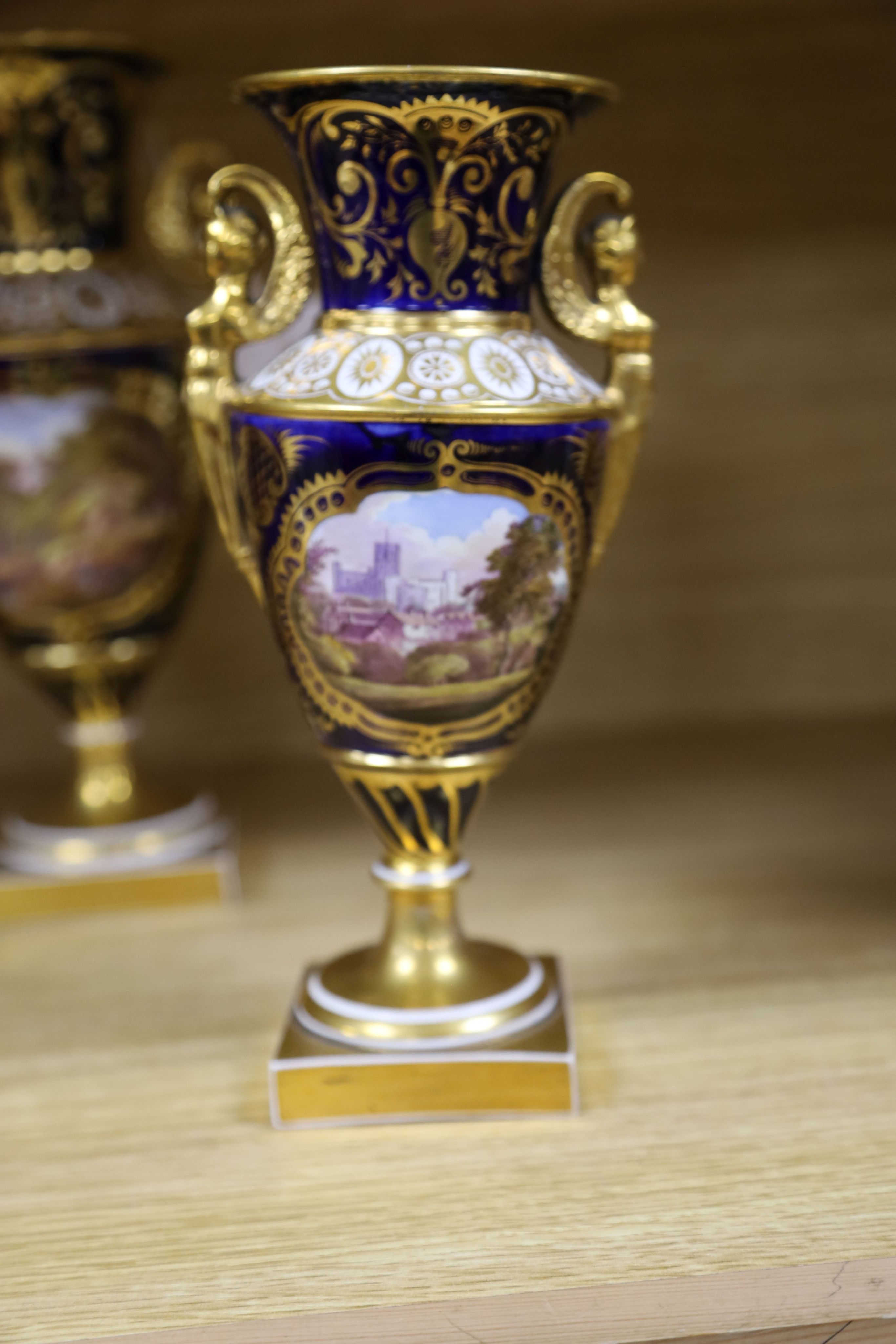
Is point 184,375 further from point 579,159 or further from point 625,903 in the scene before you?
point 625,903

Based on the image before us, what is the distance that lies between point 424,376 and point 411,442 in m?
0.03

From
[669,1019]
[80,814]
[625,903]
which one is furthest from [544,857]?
[80,814]

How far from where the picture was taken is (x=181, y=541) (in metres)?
1.03

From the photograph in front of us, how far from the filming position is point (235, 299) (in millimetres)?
731

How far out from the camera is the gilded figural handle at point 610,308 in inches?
28.6

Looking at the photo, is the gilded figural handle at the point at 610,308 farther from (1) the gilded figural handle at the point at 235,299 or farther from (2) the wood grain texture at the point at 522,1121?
(2) the wood grain texture at the point at 522,1121

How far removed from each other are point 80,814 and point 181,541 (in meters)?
0.22

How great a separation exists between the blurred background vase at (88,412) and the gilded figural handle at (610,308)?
→ 1.16 feet

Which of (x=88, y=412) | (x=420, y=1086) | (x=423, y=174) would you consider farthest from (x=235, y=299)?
(x=420, y=1086)

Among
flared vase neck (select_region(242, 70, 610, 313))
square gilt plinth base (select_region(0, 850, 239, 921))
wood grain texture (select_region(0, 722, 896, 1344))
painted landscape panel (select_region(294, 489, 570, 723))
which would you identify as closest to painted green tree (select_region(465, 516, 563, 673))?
painted landscape panel (select_region(294, 489, 570, 723))

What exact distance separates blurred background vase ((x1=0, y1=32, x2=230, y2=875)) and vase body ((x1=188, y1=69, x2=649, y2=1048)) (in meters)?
0.25

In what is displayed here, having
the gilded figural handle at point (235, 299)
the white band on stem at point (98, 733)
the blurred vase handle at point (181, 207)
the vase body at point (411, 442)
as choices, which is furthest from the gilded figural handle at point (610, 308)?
the white band on stem at point (98, 733)

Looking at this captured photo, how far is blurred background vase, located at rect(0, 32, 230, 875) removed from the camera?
3.10ft

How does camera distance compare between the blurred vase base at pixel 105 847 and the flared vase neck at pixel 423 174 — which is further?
the blurred vase base at pixel 105 847
